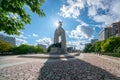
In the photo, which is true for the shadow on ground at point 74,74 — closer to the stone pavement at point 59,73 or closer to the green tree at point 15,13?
the stone pavement at point 59,73

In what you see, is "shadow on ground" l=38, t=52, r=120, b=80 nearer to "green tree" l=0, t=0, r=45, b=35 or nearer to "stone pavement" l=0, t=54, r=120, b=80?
"stone pavement" l=0, t=54, r=120, b=80

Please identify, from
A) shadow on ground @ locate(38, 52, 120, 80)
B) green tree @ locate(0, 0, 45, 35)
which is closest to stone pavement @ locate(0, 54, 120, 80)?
shadow on ground @ locate(38, 52, 120, 80)

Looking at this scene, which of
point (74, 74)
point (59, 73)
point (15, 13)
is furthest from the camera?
point (59, 73)

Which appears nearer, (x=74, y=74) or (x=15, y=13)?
(x=15, y=13)

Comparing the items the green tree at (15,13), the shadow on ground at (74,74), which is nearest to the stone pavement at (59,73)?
the shadow on ground at (74,74)

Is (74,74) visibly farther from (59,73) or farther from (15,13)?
(15,13)

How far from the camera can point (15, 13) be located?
7.23 metres

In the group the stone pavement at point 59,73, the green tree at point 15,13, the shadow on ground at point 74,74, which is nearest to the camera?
the green tree at point 15,13

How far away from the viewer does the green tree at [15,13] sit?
6.65 metres

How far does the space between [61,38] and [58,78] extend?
162 feet

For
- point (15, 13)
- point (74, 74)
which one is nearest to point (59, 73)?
point (74, 74)

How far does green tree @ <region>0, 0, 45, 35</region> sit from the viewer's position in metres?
6.65

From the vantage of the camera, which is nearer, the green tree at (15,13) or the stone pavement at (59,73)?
the green tree at (15,13)

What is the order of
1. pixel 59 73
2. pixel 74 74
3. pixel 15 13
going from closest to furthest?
pixel 15 13, pixel 74 74, pixel 59 73
